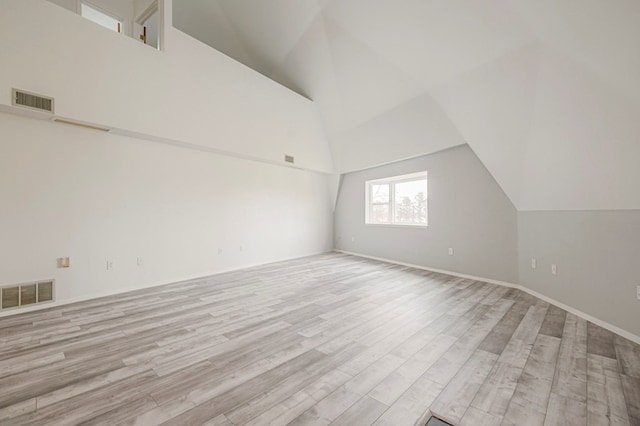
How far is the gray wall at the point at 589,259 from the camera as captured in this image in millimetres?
2607

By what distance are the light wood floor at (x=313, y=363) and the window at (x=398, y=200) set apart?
101 inches

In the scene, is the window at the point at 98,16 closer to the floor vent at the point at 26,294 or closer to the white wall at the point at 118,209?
the white wall at the point at 118,209

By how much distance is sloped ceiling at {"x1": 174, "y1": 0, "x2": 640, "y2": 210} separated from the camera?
225 cm

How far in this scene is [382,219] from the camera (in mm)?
6746

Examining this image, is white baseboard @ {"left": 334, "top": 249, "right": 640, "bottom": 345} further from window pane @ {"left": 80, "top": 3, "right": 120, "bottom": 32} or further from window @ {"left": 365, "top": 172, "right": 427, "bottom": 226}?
window pane @ {"left": 80, "top": 3, "right": 120, "bottom": 32}

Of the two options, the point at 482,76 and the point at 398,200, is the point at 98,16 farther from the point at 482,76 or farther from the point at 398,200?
the point at 398,200

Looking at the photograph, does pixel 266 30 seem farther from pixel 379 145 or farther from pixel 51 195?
pixel 51 195

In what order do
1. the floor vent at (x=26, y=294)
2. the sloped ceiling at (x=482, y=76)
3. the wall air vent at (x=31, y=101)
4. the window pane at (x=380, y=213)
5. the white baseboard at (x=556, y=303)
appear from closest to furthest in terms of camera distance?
the sloped ceiling at (x=482, y=76) < the white baseboard at (x=556, y=303) < the wall air vent at (x=31, y=101) < the floor vent at (x=26, y=294) < the window pane at (x=380, y=213)

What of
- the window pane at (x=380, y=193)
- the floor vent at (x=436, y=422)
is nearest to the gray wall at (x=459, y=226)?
the window pane at (x=380, y=193)

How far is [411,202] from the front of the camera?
19.8ft

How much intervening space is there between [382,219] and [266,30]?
201 inches

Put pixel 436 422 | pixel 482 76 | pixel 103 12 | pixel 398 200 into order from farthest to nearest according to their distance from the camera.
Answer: pixel 398 200
pixel 103 12
pixel 482 76
pixel 436 422

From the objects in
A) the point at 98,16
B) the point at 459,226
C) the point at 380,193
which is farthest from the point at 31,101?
the point at 459,226

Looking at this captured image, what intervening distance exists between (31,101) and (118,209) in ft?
5.17
